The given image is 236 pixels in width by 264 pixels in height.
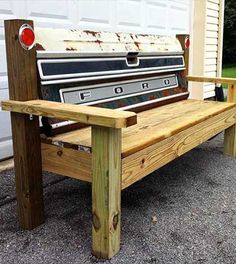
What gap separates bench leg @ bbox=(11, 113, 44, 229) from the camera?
2111mm

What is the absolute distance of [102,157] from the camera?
186 centimetres

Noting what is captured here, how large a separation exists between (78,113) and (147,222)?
89 cm

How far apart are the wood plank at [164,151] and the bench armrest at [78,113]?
28cm

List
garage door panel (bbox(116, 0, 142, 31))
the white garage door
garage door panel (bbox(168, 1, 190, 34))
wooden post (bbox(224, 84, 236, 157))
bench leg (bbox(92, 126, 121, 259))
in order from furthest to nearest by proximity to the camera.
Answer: garage door panel (bbox(168, 1, 190, 34))
garage door panel (bbox(116, 0, 142, 31))
wooden post (bbox(224, 84, 236, 157))
the white garage door
bench leg (bbox(92, 126, 121, 259))

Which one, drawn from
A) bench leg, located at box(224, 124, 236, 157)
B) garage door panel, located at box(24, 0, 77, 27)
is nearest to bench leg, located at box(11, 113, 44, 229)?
garage door panel, located at box(24, 0, 77, 27)

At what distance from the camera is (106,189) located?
1.88 m

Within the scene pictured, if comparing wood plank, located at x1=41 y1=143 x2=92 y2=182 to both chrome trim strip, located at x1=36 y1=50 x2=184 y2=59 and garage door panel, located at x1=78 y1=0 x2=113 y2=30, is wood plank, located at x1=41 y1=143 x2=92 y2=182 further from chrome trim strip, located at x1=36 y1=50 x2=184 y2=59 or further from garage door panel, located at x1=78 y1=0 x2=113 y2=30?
garage door panel, located at x1=78 y1=0 x2=113 y2=30

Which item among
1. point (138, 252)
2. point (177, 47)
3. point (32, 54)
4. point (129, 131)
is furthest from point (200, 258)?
point (177, 47)

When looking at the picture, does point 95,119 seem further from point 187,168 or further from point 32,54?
point 187,168

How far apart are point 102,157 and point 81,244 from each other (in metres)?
0.55

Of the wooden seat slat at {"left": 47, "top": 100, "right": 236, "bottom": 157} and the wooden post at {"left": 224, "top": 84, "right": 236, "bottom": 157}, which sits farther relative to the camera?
the wooden post at {"left": 224, "top": 84, "right": 236, "bottom": 157}

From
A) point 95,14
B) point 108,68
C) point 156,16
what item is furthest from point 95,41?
point 156,16

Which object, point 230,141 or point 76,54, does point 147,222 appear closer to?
point 76,54

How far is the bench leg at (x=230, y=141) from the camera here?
380 centimetres
